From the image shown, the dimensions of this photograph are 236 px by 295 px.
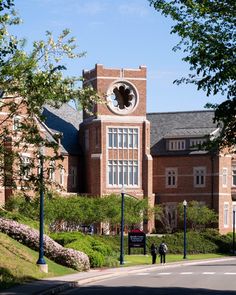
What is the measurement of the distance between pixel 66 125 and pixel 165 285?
54337mm

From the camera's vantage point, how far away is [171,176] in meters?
87.8

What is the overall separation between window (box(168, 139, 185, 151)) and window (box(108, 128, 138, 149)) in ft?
23.3

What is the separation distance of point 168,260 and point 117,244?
5.43m

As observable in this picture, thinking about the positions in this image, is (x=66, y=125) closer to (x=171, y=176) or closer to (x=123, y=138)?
(x=123, y=138)

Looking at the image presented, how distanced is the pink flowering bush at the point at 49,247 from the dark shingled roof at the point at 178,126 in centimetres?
4615

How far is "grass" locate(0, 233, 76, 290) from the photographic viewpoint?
31859 millimetres

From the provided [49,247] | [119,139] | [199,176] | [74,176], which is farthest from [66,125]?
[49,247]

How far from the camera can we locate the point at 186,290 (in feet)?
98.2

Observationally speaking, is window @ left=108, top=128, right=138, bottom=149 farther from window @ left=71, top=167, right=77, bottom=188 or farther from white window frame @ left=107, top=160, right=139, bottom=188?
window @ left=71, top=167, right=77, bottom=188

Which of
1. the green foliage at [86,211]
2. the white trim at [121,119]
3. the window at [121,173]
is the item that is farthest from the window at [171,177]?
the green foliage at [86,211]

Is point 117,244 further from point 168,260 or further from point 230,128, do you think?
point 230,128

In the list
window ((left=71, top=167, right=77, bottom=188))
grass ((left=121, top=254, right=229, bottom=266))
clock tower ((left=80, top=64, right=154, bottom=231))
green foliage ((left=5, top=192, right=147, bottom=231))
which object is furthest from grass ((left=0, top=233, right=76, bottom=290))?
window ((left=71, top=167, right=77, bottom=188))

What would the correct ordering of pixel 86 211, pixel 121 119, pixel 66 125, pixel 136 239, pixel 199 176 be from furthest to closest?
pixel 66 125
pixel 199 176
pixel 121 119
pixel 86 211
pixel 136 239

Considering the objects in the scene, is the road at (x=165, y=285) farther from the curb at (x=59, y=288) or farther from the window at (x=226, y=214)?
the window at (x=226, y=214)
